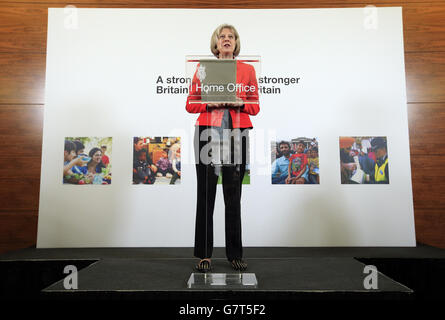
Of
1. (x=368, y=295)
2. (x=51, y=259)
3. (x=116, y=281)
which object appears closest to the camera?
(x=368, y=295)

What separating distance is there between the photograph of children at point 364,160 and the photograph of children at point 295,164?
11.1 inches

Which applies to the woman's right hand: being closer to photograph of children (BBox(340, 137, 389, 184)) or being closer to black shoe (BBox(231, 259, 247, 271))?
black shoe (BBox(231, 259, 247, 271))

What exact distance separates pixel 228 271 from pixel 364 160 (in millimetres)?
1912

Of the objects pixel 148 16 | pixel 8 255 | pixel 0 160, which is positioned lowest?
pixel 8 255

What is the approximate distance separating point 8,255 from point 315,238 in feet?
8.91

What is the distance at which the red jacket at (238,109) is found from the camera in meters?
1.78

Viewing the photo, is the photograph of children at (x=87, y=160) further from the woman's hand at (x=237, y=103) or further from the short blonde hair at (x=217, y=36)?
the woman's hand at (x=237, y=103)

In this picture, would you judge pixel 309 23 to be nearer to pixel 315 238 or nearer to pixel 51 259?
pixel 315 238

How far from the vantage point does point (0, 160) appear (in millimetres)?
3082

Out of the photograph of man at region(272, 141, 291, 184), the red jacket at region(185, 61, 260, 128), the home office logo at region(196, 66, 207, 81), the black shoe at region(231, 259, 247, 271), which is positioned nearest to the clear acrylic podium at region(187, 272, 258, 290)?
the black shoe at region(231, 259, 247, 271)

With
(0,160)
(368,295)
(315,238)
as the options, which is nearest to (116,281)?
(368,295)

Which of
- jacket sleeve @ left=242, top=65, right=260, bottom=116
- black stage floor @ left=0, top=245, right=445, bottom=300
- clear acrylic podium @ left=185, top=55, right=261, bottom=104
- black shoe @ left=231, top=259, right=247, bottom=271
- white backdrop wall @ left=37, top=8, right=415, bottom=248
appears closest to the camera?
black stage floor @ left=0, top=245, right=445, bottom=300

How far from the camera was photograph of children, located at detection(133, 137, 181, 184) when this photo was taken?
298 cm

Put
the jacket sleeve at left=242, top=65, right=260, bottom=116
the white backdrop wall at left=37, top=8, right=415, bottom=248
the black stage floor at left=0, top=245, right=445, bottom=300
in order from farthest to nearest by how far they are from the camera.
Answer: the white backdrop wall at left=37, top=8, right=415, bottom=248, the jacket sleeve at left=242, top=65, right=260, bottom=116, the black stage floor at left=0, top=245, right=445, bottom=300
